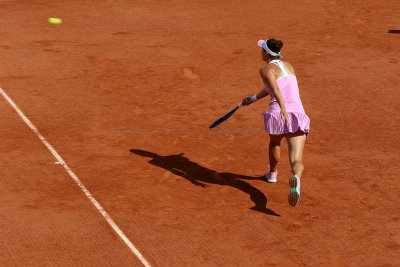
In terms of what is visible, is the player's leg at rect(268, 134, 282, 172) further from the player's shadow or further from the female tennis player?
the player's shadow

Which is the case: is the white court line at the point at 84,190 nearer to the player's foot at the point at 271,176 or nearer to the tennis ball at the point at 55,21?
the player's foot at the point at 271,176

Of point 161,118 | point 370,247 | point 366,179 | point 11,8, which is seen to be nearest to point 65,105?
point 161,118

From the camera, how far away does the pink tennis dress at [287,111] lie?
8656mm

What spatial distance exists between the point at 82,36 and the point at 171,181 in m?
8.87

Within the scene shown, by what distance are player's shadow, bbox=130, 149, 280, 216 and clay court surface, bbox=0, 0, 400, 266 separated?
3cm

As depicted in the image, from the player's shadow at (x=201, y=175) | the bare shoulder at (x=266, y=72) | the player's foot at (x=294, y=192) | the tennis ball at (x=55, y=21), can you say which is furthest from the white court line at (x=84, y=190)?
the tennis ball at (x=55, y=21)

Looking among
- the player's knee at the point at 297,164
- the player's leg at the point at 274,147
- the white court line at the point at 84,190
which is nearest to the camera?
the white court line at the point at 84,190

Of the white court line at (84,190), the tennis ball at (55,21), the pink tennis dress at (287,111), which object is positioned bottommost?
the tennis ball at (55,21)

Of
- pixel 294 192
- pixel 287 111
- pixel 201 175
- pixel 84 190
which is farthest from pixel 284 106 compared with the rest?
pixel 84 190

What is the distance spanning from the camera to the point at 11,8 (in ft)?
67.6

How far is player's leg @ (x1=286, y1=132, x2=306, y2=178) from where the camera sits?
840cm

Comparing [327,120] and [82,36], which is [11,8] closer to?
[82,36]

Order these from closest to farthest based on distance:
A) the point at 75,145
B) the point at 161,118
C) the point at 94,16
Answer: the point at 75,145, the point at 161,118, the point at 94,16

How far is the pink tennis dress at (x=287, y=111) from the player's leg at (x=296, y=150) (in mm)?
91
